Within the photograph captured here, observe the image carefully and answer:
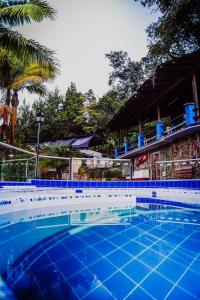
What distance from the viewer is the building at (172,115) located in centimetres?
1030

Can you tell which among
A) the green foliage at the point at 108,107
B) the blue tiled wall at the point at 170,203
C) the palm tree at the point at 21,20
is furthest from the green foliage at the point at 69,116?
the blue tiled wall at the point at 170,203

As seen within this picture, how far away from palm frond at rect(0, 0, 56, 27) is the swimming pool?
26.8ft

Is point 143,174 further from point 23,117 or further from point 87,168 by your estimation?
point 23,117

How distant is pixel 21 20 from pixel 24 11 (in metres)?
0.55

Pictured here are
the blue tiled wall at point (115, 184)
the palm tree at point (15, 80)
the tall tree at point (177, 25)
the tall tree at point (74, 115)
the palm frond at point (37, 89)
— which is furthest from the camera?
the tall tree at point (74, 115)

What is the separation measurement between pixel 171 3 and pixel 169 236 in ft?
21.1

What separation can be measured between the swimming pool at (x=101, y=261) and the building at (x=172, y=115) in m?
6.58

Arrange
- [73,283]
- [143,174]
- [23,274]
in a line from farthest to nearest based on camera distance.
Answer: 1. [143,174]
2. [23,274]
3. [73,283]

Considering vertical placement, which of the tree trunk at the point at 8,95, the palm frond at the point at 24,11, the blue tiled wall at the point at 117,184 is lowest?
the blue tiled wall at the point at 117,184

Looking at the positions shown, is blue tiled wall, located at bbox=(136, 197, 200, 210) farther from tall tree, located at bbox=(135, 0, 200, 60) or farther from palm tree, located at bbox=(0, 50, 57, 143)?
palm tree, located at bbox=(0, 50, 57, 143)

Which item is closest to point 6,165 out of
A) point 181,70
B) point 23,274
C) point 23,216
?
point 23,216

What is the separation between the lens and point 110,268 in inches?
96.4

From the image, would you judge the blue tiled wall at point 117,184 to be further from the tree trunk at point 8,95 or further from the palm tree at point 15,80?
the tree trunk at point 8,95

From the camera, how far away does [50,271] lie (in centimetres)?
235
